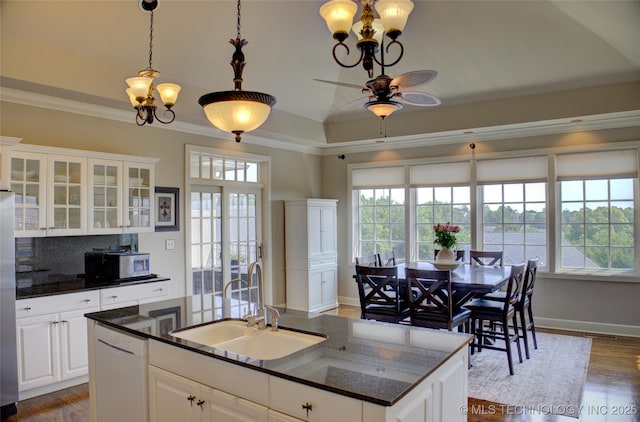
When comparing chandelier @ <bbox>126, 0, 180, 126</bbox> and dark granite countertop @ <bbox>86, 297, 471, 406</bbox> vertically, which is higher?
chandelier @ <bbox>126, 0, 180, 126</bbox>

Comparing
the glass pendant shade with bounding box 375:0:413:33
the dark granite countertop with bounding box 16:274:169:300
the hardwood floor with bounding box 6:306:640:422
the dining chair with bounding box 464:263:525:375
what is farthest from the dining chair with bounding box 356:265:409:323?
the glass pendant shade with bounding box 375:0:413:33

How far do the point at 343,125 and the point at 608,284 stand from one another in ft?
13.3

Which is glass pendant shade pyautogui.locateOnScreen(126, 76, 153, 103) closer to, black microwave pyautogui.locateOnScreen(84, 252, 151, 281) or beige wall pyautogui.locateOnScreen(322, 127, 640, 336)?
black microwave pyautogui.locateOnScreen(84, 252, 151, 281)

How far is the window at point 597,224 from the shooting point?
521 cm

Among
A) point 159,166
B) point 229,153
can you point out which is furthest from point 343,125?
point 159,166

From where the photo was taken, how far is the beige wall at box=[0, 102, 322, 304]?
13.0ft

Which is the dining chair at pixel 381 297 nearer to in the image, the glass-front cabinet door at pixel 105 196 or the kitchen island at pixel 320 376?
the kitchen island at pixel 320 376

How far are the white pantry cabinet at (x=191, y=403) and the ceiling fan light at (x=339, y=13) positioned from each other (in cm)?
185

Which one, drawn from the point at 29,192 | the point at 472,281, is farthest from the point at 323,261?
the point at 29,192

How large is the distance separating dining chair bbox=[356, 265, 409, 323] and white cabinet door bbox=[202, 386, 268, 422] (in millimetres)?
2411

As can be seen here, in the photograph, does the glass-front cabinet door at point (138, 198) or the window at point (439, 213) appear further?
the window at point (439, 213)

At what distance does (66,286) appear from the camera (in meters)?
3.84

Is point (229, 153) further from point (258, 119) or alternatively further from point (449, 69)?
point (258, 119)

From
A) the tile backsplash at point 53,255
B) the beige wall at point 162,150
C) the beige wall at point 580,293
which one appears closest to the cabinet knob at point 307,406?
the tile backsplash at point 53,255
